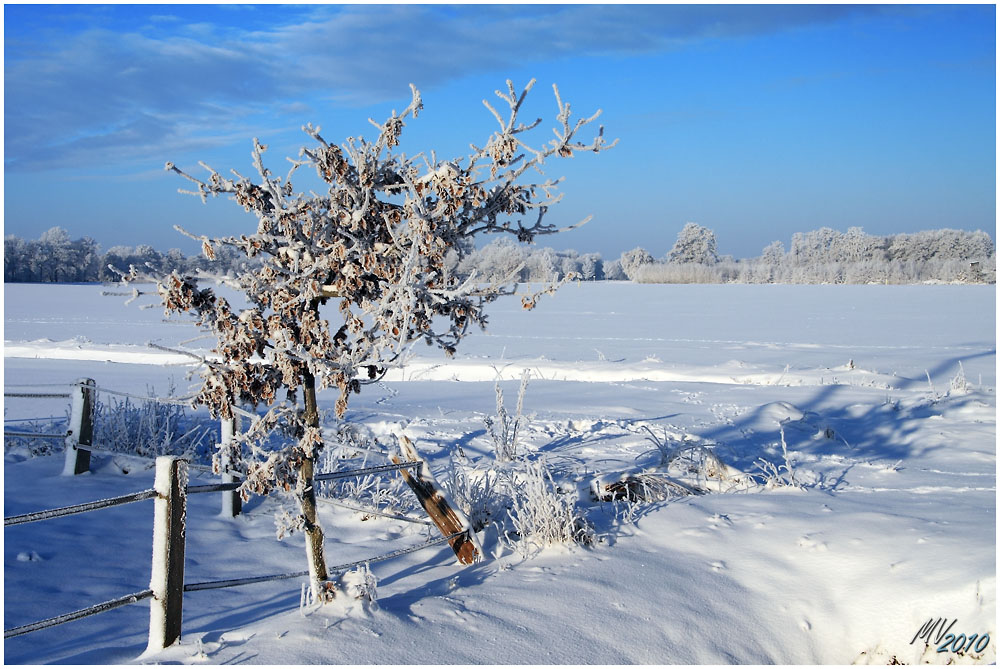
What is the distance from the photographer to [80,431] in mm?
7207

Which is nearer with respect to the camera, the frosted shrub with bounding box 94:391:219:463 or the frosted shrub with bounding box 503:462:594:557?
the frosted shrub with bounding box 503:462:594:557

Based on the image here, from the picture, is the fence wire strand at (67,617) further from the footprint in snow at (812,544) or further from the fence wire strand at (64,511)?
the footprint in snow at (812,544)

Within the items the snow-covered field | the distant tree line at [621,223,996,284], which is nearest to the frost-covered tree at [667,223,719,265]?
the distant tree line at [621,223,996,284]

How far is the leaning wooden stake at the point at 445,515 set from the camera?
16.8ft

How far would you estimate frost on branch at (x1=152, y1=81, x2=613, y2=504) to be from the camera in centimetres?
351

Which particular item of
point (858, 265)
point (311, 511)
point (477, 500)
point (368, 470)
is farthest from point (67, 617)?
point (858, 265)

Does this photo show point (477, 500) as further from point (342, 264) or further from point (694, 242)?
point (694, 242)

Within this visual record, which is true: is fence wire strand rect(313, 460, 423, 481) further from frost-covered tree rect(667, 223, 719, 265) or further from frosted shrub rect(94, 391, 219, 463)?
frost-covered tree rect(667, 223, 719, 265)

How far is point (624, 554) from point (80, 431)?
206 inches

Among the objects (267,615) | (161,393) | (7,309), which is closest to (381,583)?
(267,615)

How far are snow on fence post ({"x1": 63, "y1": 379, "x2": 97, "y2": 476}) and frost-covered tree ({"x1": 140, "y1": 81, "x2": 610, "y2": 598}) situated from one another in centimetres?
429

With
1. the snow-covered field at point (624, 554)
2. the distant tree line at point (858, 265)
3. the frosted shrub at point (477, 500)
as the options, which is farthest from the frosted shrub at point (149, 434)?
the distant tree line at point (858, 265)

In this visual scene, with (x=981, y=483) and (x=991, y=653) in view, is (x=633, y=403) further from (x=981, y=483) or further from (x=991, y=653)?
(x=991, y=653)

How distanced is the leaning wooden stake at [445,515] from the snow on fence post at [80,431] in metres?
3.74
